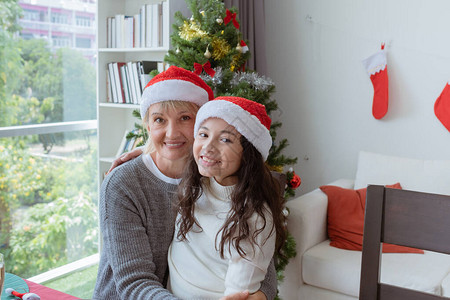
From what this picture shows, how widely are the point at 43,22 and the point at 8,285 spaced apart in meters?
2.38

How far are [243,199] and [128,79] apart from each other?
2.20 m

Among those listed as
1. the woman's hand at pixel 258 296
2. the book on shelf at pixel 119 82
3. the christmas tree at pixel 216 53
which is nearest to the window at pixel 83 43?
the book on shelf at pixel 119 82

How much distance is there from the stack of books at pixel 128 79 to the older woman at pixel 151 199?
1.71m

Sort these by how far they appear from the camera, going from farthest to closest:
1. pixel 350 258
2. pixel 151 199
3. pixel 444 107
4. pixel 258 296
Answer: pixel 444 107 < pixel 350 258 < pixel 151 199 < pixel 258 296

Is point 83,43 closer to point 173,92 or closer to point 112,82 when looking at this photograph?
point 112,82

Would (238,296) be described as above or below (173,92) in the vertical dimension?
below

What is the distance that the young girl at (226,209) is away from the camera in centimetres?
112

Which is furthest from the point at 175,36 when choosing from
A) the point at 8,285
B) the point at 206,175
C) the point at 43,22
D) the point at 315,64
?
the point at 8,285

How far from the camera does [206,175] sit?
116 cm

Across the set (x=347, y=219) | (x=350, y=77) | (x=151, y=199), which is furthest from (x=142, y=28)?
(x=151, y=199)

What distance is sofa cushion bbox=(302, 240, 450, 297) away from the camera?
223 cm

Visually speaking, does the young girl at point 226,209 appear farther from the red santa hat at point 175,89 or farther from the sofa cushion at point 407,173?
the sofa cushion at point 407,173

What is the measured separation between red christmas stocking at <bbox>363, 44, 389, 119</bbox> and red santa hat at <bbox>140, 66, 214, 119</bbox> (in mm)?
2065

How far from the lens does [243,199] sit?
3.78ft
